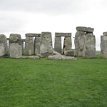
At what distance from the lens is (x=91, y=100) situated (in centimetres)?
1670

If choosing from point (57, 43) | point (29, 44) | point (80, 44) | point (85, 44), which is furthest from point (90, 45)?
point (29, 44)

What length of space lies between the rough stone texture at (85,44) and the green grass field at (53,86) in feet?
34.7

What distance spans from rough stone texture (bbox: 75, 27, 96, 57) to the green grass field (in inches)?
416

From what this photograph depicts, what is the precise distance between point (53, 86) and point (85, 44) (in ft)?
54.6

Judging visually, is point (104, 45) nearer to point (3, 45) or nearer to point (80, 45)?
point (80, 45)

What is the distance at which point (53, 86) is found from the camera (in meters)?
18.7

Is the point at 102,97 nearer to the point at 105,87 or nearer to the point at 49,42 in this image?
the point at 105,87

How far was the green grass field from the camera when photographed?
1644 cm

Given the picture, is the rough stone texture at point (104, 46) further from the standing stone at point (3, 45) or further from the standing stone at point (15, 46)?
the standing stone at point (3, 45)

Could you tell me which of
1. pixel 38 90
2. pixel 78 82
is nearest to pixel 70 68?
pixel 78 82

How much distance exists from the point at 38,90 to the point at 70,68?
5976 mm

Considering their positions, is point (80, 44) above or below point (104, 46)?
above

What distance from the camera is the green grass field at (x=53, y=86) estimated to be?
16438 millimetres

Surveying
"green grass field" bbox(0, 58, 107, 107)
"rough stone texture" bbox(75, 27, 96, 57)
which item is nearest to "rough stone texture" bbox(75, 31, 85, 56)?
"rough stone texture" bbox(75, 27, 96, 57)
